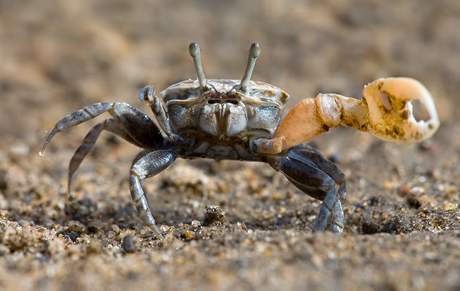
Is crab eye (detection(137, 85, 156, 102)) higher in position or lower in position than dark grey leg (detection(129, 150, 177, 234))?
higher

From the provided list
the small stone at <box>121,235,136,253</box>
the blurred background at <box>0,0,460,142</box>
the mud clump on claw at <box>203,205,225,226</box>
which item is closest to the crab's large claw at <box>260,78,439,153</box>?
the mud clump on claw at <box>203,205,225,226</box>

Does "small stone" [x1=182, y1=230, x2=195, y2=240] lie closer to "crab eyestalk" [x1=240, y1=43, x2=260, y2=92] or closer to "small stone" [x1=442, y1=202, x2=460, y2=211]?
"crab eyestalk" [x1=240, y1=43, x2=260, y2=92]

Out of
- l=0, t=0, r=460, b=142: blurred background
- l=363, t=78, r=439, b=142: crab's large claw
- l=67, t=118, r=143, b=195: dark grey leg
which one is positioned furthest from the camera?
l=0, t=0, r=460, b=142: blurred background

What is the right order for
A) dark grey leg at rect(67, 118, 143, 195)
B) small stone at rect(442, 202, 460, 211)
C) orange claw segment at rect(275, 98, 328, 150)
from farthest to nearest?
small stone at rect(442, 202, 460, 211) → dark grey leg at rect(67, 118, 143, 195) → orange claw segment at rect(275, 98, 328, 150)

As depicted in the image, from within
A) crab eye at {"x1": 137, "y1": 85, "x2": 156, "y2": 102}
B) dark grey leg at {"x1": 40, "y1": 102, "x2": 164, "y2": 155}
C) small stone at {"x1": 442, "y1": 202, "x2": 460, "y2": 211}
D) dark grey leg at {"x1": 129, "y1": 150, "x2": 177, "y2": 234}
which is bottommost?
dark grey leg at {"x1": 129, "y1": 150, "x2": 177, "y2": 234}

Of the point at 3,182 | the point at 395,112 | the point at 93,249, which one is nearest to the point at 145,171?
the point at 93,249

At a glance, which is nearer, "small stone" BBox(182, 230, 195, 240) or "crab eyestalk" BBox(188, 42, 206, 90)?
"small stone" BBox(182, 230, 195, 240)

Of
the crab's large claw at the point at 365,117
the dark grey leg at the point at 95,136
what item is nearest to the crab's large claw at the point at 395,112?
the crab's large claw at the point at 365,117

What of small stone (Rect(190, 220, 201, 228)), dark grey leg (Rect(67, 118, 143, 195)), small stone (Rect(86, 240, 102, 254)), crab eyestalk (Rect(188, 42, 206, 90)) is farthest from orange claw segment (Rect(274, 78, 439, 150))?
small stone (Rect(86, 240, 102, 254))

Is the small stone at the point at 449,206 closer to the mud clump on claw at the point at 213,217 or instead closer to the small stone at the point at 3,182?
the mud clump on claw at the point at 213,217
